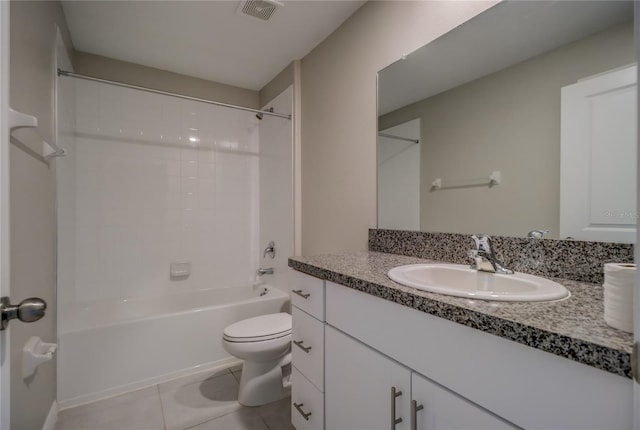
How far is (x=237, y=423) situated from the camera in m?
1.58

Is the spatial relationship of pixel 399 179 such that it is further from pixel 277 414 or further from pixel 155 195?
pixel 155 195

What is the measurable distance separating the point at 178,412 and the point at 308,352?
1.01 meters

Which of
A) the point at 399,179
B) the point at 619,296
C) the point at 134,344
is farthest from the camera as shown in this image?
the point at 134,344

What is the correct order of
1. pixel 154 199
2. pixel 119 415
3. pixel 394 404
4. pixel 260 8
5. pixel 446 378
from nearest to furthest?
pixel 446 378, pixel 394 404, pixel 119 415, pixel 260 8, pixel 154 199

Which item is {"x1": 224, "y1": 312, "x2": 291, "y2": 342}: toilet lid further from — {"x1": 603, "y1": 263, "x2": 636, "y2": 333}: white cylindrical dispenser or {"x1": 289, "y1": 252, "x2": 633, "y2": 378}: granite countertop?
{"x1": 603, "y1": 263, "x2": 636, "y2": 333}: white cylindrical dispenser

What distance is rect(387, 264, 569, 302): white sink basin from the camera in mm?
709

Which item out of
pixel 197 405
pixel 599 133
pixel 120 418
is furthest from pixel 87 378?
pixel 599 133

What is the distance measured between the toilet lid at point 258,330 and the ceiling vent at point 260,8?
1903mm

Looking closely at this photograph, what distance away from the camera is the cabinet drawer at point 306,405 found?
1175 millimetres

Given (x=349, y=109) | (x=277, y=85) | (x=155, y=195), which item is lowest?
(x=155, y=195)

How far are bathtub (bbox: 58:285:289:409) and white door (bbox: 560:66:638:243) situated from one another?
1.98 m

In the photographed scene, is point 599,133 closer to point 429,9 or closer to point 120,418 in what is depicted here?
point 429,9

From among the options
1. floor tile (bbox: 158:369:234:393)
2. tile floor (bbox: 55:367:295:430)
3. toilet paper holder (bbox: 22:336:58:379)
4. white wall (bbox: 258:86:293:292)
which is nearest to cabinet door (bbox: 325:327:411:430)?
tile floor (bbox: 55:367:295:430)

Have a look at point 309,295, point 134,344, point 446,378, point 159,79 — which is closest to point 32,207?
point 134,344
